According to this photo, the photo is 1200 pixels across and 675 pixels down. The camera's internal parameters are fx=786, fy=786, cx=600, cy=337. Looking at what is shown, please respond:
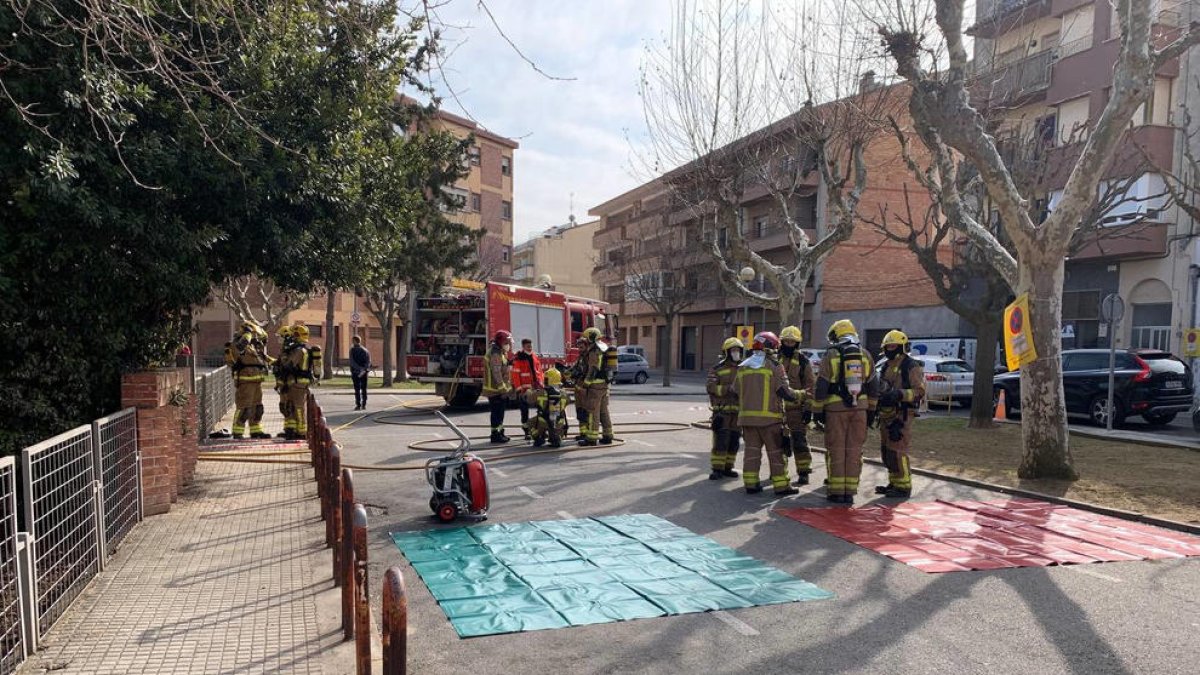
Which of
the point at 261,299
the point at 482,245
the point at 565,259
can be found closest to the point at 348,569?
the point at 261,299

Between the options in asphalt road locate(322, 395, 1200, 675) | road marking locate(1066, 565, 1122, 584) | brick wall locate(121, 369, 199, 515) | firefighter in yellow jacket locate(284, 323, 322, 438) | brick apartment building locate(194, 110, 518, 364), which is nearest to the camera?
asphalt road locate(322, 395, 1200, 675)

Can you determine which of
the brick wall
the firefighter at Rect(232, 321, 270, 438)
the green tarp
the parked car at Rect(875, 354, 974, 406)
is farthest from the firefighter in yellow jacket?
the parked car at Rect(875, 354, 974, 406)

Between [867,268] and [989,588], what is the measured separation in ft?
116

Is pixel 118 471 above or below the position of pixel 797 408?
below

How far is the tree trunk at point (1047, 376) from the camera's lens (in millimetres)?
9281

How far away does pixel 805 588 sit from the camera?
5.43 m

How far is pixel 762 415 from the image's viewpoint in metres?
8.54

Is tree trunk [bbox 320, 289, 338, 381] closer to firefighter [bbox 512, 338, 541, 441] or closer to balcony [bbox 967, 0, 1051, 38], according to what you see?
firefighter [bbox 512, 338, 541, 441]

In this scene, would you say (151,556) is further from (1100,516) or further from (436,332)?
(436,332)

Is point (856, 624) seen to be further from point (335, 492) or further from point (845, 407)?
point (845, 407)

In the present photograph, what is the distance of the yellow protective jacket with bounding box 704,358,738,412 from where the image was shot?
31.3ft

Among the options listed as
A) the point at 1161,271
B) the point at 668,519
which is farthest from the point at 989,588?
the point at 1161,271

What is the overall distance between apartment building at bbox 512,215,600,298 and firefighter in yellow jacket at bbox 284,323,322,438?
59.0 metres

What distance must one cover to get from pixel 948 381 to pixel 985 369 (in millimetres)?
5355
